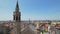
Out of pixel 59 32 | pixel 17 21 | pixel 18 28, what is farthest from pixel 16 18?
pixel 59 32

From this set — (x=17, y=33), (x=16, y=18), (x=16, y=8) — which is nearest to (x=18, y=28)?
(x=17, y=33)

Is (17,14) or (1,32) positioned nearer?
(17,14)

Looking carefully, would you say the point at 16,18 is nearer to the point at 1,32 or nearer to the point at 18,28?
the point at 18,28

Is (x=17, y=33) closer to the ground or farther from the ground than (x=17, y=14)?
closer to the ground

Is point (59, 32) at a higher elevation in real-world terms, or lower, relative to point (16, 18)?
lower

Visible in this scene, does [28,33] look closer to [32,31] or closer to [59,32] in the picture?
[32,31]

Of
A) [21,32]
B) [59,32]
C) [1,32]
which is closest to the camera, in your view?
[59,32]

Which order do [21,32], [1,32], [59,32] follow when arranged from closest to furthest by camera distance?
[59,32] < [21,32] < [1,32]

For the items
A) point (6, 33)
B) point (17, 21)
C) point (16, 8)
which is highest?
point (16, 8)

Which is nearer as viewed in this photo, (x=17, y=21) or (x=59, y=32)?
(x=59, y=32)
